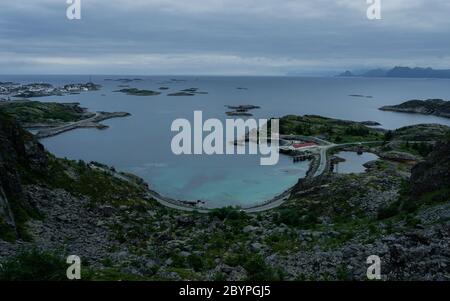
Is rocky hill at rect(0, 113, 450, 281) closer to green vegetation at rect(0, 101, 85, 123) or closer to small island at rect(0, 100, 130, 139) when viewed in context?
small island at rect(0, 100, 130, 139)

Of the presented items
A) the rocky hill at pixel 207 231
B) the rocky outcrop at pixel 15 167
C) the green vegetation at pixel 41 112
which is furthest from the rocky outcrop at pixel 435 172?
the green vegetation at pixel 41 112

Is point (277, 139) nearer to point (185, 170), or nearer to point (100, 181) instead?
point (185, 170)

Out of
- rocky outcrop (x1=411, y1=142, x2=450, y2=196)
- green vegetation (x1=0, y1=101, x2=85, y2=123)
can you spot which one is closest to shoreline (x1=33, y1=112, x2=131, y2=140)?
green vegetation (x1=0, y1=101, x2=85, y2=123)

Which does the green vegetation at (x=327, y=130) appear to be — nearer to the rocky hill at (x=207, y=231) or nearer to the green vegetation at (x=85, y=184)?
the rocky hill at (x=207, y=231)

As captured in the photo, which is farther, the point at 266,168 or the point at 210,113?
the point at 210,113
